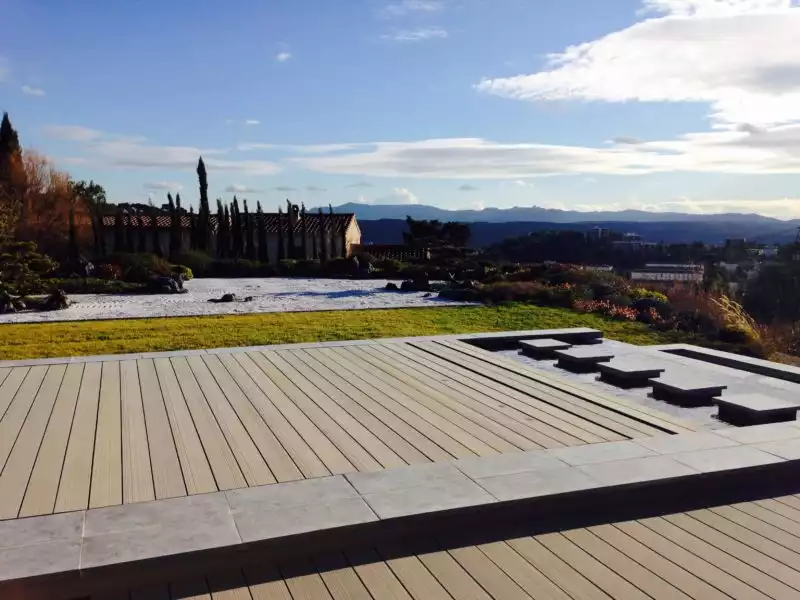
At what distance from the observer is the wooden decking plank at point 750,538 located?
8.18 ft

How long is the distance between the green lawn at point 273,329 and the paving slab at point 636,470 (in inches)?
228

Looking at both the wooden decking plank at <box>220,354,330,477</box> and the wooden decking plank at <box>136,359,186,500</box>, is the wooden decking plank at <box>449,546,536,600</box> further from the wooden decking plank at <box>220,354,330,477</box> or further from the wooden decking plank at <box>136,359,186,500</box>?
the wooden decking plank at <box>136,359,186,500</box>

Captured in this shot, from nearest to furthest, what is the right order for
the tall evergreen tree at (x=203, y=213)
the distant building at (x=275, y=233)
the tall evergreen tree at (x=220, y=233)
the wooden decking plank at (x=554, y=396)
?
1. the wooden decking plank at (x=554, y=396)
2. the tall evergreen tree at (x=203, y=213)
3. the tall evergreen tree at (x=220, y=233)
4. the distant building at (x=275, y=233)

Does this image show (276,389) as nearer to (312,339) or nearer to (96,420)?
(96,420)

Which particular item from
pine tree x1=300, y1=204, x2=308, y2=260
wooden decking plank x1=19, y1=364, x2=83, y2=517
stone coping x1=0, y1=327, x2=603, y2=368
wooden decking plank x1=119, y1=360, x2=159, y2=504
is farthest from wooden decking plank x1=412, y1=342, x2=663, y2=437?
pine tree x1=300, y1=204, x2=308, y2=260

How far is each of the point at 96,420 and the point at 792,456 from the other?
3846 mm

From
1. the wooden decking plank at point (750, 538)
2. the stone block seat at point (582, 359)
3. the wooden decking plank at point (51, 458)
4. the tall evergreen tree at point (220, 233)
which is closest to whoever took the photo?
the wooden decking plank at point (750, 538)

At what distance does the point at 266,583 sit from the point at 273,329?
7440 mm

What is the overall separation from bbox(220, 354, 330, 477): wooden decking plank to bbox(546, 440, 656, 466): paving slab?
1.18 meters

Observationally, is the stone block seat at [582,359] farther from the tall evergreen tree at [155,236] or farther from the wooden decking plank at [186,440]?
the tall evergreen tree at [155,236]

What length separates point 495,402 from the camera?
4.51 meters

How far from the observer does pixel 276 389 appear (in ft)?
15.8

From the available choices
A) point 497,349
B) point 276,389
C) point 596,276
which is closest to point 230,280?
point 596,276

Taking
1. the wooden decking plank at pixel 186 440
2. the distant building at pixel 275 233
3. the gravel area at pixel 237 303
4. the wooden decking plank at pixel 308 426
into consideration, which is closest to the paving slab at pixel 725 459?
the wooden decking plank at pixel 308 426
